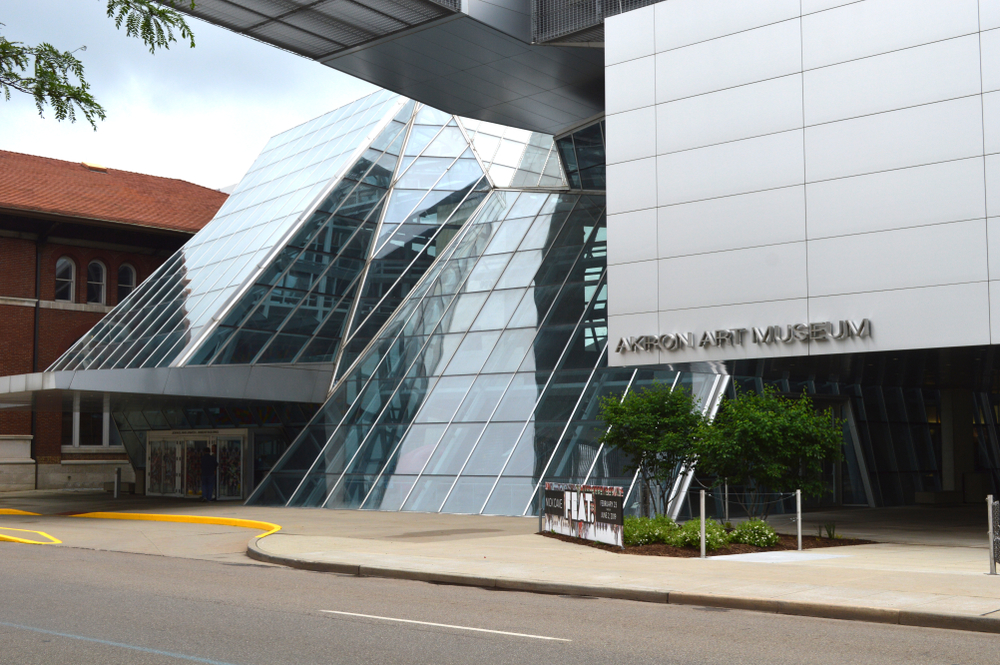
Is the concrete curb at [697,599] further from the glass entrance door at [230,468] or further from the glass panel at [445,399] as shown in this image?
the glass entrance door at [230,468]

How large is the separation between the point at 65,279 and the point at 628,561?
40.2 meters

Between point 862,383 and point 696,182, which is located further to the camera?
point 862,383

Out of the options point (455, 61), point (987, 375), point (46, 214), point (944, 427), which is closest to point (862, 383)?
point (987, 375)

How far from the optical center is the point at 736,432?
723 inches

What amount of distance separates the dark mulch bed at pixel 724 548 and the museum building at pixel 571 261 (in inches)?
144

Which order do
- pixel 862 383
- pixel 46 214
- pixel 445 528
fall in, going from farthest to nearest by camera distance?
1. pixel 46 214
2. pixel 862 383
3. pixel 445 528

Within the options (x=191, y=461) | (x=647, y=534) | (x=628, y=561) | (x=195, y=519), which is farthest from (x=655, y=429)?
(x=191, y=461)

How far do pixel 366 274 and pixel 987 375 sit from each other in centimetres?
1891

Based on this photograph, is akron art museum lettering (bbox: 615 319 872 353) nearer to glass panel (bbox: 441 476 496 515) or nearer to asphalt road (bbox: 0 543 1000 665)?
glass panel (bbox: 441 476 496 515)

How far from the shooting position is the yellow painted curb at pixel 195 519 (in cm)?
2309

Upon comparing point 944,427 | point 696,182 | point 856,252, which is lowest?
point 944,427

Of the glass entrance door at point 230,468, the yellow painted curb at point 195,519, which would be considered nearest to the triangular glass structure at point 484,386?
the yellow painted curb at point 195,519

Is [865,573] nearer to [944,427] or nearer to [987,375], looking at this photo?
[987,375]

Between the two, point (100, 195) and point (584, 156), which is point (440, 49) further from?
point (100, 195)
